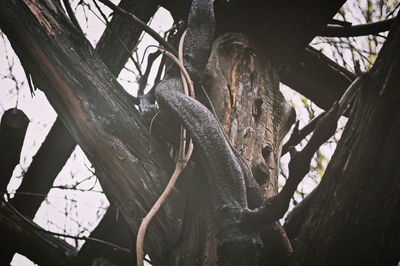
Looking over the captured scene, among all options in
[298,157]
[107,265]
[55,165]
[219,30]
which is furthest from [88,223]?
[298,157]

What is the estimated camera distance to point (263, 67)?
4.72 ft

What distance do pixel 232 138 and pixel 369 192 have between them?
548mm

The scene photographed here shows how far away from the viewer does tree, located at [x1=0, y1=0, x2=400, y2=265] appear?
641 millimetres

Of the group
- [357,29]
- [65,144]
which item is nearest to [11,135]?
[65,144]

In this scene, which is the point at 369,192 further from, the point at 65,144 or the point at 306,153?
the point at 65,144

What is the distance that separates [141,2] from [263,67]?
876mm

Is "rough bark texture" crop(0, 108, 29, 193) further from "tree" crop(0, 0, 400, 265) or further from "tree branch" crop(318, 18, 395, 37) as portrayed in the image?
"tree branch" crop(318, 18, 395, 37)

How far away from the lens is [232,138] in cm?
113

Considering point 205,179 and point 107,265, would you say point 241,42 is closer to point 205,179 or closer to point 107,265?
point 205,179

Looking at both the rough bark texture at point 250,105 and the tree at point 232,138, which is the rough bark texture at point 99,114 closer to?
the tree at point 232,138

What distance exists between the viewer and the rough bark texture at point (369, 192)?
0.63 m

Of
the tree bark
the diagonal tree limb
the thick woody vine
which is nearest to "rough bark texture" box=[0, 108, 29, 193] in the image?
the tree bark

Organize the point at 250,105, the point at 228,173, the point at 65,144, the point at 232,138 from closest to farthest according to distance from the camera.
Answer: the point at 228,173 → the point at 232,138 → the point at 250,105 → the point at 65,144

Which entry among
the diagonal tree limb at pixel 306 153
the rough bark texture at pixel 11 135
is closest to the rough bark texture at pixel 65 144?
the rough bark texture at pixel 11 135
